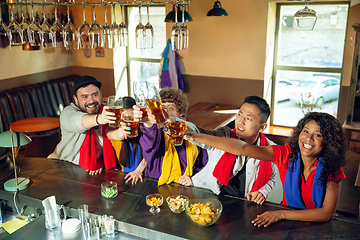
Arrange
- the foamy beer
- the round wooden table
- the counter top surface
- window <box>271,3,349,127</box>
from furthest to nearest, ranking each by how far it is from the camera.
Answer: window <box>271,3,349,127</box> < the round wooden table < the foamy beer < the counter top surface

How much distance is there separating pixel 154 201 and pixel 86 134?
78 cm

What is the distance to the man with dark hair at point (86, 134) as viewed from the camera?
217cm

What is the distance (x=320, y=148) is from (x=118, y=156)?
131cm

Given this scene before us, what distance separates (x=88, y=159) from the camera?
7.16 ft

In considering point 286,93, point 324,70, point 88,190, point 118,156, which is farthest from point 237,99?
point 88,190

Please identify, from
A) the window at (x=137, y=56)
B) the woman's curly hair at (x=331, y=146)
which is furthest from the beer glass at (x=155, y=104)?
the window at (x=137, y=56)

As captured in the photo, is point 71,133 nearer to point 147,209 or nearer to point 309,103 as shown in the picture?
point 147,209

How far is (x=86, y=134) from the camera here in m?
2.25

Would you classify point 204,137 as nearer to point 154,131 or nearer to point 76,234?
point 154,131

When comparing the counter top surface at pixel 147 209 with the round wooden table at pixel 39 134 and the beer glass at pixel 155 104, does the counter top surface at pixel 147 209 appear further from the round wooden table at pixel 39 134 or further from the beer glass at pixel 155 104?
the round wooden table at pixel 39 134

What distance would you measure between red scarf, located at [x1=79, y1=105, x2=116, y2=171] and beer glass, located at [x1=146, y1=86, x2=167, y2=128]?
0.71 meters

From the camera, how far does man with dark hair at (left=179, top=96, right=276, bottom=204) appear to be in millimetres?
1981

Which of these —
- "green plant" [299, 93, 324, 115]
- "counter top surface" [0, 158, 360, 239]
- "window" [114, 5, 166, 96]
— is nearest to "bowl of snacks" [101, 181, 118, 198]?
"counter top surface" [0, 158, 360, 239]

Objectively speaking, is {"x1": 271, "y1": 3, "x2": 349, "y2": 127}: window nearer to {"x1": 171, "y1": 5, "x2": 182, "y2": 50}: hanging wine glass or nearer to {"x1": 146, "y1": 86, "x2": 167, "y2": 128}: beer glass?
{"x1": 171, "y1": 5, "x2": 182, "y2": 50}: hanging wine glass
